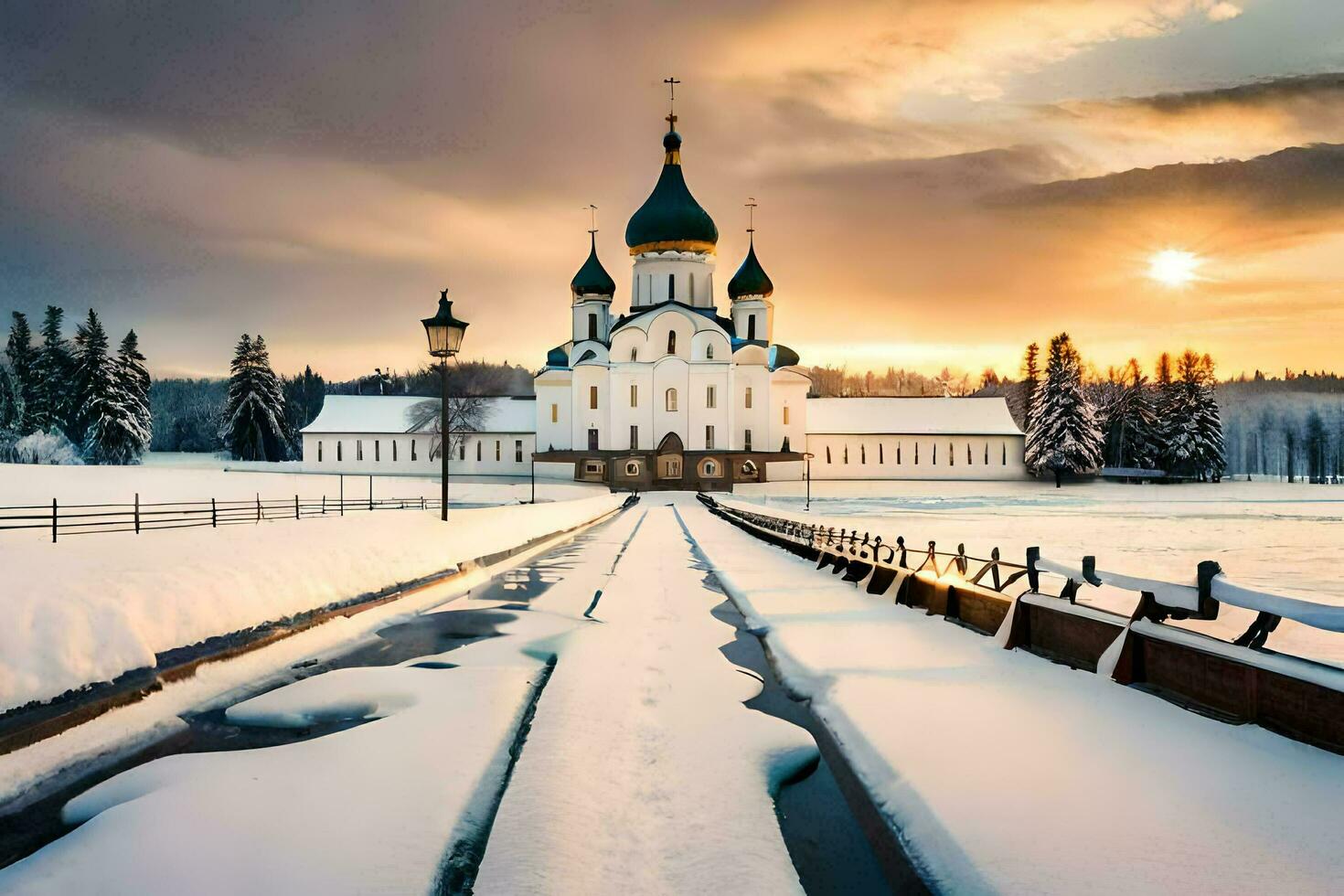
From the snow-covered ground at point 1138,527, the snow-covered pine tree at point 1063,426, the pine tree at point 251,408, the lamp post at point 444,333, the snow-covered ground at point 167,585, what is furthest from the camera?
the pine tree at point 251,408

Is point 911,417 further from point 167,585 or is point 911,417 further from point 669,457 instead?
point 167,585

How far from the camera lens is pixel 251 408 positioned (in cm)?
8694

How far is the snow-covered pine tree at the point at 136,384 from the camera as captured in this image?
7381 cm

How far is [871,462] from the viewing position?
3413 inches

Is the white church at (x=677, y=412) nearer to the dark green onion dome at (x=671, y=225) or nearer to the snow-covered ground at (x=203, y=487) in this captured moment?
the dark green onion dome at (x=671, y=225)

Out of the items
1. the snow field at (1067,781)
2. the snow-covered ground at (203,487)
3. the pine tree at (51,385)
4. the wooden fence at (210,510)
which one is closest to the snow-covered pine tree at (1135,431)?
the snow-covered ground at (203,487)

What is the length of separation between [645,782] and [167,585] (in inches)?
253

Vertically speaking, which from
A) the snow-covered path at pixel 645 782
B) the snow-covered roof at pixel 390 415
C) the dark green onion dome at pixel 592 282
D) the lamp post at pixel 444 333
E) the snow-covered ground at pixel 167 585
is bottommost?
the snow-covered path at pixel 645 782

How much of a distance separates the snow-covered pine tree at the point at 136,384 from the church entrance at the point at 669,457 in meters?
43.9

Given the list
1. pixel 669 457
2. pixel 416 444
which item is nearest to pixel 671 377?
pixel 669 457

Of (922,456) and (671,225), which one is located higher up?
(671,225)

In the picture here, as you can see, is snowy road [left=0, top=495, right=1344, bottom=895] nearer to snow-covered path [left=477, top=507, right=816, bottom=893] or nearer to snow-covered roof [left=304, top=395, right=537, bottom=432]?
snow-covered path [left=477, top=507, right=816, bottom=893]

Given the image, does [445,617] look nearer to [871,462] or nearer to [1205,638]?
[1205,638]

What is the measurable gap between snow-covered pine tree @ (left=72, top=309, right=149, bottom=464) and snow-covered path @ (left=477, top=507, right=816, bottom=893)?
3031 inches
